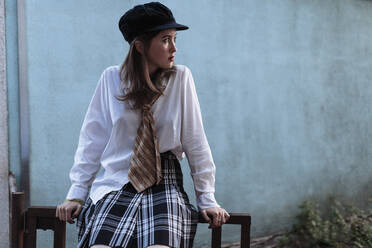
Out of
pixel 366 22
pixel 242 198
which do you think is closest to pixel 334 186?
pixel 242 198

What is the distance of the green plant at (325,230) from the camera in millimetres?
4062

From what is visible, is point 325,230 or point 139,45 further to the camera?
point 325,230

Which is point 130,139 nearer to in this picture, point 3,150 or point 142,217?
point 142,217

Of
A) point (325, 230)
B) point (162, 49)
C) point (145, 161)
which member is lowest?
point (325, 230)

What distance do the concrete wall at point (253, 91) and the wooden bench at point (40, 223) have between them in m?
1.15

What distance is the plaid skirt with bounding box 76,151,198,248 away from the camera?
5.47 ft

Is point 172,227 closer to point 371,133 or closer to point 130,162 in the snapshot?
point 130,162

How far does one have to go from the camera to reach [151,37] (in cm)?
190

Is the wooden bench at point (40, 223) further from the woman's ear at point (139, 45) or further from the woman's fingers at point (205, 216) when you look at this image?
the woman's ear at point (139, 45)

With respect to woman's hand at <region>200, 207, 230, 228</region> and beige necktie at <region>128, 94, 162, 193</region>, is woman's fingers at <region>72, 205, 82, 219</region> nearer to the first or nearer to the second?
beige necktie at <region>128, 94, 162, 193</region>

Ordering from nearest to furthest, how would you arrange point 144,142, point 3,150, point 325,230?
point 144,142
point 3,150
point 325,230

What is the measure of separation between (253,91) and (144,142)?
2317 millimetres

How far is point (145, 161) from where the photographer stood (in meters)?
1.85

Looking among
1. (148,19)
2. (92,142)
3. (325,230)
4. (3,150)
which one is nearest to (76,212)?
(92,142)
